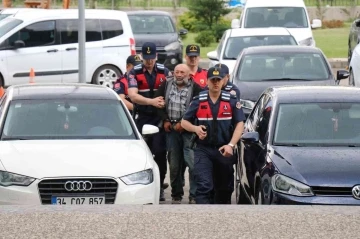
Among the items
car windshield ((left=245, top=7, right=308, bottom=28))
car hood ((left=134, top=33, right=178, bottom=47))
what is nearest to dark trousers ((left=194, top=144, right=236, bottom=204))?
car windshield ((left=245, top=7, right=308, bottom=28))

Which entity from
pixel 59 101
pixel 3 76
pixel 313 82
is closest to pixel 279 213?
pixel 59 101

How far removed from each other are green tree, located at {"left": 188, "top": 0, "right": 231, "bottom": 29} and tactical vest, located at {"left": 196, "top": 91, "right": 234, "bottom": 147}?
27.5 metres

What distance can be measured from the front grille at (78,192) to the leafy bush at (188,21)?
32622mm

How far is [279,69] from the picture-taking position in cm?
1681

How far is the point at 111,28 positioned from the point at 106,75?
1133mm

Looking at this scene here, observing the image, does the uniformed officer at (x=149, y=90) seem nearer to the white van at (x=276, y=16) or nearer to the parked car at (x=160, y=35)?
the white van at (x=276, y=16)

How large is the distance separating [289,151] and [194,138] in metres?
1.62

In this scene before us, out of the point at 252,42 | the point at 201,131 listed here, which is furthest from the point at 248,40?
the point at 201,131

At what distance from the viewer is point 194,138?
37.1ft

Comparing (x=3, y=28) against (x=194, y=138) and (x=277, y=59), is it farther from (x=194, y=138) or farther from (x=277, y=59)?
(x=194, y=138)

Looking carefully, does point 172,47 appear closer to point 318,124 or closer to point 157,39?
point 157,39

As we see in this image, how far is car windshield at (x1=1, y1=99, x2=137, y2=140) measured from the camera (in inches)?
422

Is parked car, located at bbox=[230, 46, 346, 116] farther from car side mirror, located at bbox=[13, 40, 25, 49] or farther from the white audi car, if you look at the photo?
car side mirror, located at bbox=[13, 40, 25, 49]

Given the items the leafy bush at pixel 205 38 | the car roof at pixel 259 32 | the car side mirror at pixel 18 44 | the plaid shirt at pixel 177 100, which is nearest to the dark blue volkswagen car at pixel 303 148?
the plaid shirt at pixel 177 100
